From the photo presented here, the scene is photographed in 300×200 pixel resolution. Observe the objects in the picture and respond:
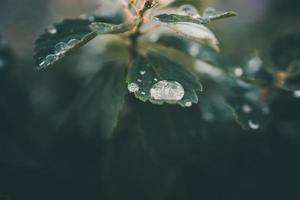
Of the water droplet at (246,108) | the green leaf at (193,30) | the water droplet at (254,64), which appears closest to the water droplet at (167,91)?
the green leaf at (193,30)

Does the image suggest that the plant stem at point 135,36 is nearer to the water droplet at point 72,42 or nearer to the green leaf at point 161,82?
the green leaf at point 161,82

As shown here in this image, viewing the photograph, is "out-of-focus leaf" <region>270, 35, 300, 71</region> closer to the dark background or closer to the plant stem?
the dark background

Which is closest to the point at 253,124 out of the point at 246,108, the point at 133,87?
the point at 246,108

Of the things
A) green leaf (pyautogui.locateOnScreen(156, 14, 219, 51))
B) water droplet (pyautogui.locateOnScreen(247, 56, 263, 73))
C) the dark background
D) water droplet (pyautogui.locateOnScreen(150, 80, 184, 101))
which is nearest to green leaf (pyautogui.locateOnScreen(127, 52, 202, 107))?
water droplet (pyautogui.locateOnScreen(150, 80, 184, 101))

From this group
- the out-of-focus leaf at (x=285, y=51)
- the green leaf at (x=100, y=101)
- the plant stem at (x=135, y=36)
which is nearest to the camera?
the plant stem at (x=135, y=36)

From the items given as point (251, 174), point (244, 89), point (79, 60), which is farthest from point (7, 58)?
point (251, 174)

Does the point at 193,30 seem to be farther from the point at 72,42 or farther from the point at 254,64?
the point at 254,64

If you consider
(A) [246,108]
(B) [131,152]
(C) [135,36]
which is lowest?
(B) [131,152]
